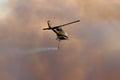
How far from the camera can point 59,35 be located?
11019 centimetres

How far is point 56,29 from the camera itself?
108812mm

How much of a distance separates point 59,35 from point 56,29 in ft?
11.4
